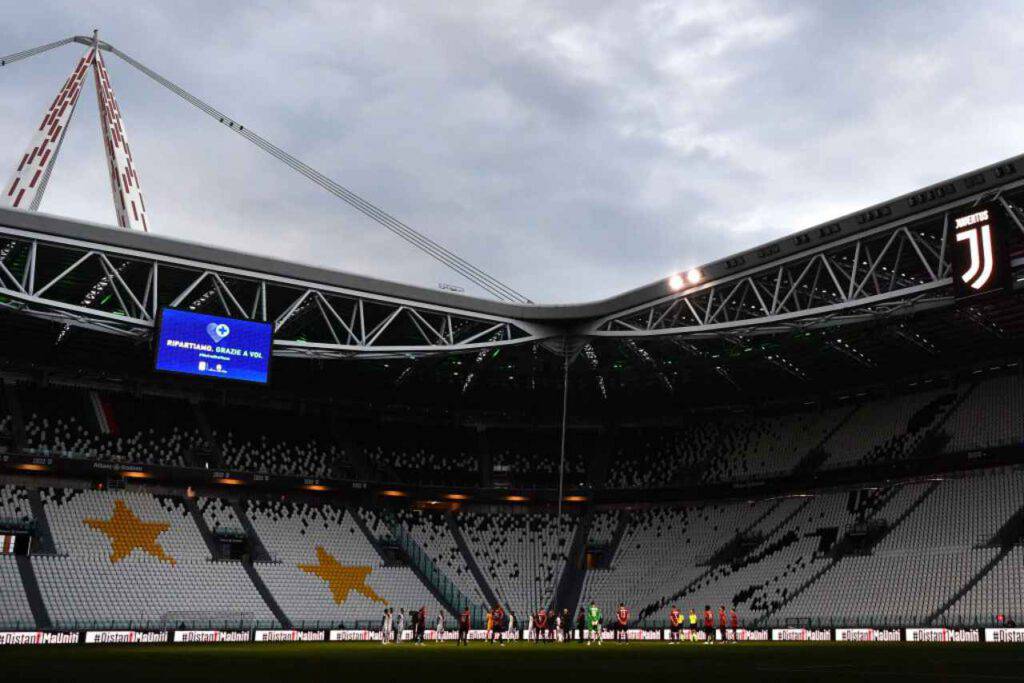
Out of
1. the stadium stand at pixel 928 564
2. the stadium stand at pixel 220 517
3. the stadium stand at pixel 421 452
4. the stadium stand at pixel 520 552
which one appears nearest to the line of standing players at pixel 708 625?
the stadium stand at pixel 928 564

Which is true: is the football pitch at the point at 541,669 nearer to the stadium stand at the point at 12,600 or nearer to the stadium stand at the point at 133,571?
the stadium stand at the point at 12,600

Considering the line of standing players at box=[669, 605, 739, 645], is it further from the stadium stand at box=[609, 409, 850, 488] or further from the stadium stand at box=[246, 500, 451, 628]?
the stadium stand at box=[246, 500, 451, 628]

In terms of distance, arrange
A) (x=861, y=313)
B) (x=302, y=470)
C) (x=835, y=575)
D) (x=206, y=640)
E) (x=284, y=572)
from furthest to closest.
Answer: (x=302, y=470) < (x=284, y=572) < (x=835, y=575) < (x=206, y=640) < (x=861, y=313)

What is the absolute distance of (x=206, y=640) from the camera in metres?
40.3

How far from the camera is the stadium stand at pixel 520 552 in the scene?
170ft

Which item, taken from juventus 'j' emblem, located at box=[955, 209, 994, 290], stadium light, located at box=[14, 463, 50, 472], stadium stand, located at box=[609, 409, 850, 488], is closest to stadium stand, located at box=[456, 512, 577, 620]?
stadium stand, located at box=[609, 409, 850, 488]

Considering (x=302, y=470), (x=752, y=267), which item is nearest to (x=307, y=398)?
(x=302, y=470)

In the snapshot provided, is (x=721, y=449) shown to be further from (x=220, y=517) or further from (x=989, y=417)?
(x=220, y=517)

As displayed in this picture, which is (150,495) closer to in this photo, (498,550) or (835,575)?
(498,550)

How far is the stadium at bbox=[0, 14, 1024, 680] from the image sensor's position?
117 feet

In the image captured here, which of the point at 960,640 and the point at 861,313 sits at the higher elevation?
the point at 861,313

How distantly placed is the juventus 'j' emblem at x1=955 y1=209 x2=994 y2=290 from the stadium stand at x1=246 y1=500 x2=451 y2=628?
104 ft

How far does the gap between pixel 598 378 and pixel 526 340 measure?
40.6 ft

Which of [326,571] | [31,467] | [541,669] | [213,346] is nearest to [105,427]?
[31,467]
